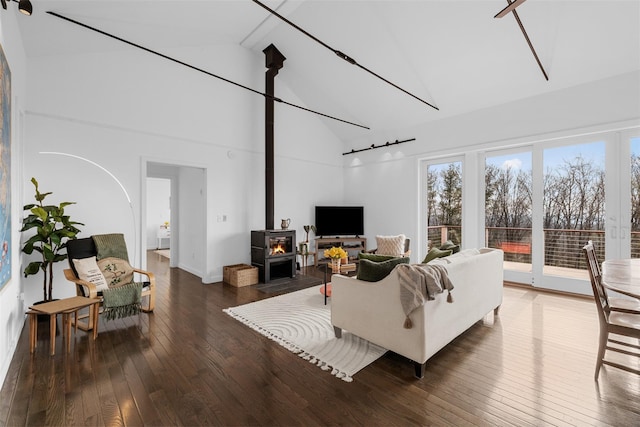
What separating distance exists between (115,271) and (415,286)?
3.83 m

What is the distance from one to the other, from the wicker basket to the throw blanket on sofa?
3.60 m

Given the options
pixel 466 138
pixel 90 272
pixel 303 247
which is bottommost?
pixel 303 247

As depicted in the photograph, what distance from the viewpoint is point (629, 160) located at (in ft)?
13.7

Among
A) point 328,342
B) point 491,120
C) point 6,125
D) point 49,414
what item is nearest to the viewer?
point 49,414

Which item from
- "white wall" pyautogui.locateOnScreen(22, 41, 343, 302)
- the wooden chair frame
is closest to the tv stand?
"white wall" pyautogui.locateOnScreen(22, 41, 343, 302)

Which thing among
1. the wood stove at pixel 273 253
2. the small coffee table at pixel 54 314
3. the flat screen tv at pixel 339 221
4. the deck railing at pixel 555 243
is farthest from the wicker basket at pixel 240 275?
the deck railing at pixel 555 243

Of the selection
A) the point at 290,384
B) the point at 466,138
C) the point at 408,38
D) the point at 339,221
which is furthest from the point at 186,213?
the point at 466,138

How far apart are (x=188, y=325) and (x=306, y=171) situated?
180 inches

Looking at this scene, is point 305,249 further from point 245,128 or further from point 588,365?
point 588,365

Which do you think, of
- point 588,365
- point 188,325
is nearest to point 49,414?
point 188,325

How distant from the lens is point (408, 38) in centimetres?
457

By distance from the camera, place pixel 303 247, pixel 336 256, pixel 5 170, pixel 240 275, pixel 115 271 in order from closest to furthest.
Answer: pixel 5 170
pixel 115 271
pixel 336 256
pixel 240 275
pixel 303 247

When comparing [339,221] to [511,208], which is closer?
[511,208]

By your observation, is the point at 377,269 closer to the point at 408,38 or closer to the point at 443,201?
the point at 408,38
